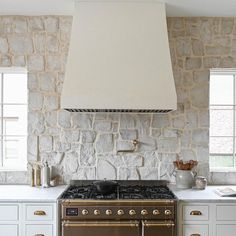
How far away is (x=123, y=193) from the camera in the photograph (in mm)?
3207

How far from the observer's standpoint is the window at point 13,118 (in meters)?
3.73

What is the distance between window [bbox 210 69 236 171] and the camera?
377cm

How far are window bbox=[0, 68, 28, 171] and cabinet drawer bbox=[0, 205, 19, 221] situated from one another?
2.75 ft

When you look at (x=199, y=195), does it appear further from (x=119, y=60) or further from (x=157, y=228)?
(x=119, y=60)

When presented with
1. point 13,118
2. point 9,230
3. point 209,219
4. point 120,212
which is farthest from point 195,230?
point 13,118

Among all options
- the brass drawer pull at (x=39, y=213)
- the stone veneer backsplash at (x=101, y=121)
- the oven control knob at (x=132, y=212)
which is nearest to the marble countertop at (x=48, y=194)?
the brass drawer pull at (x=39, y=213)

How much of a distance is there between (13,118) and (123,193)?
61.8 inches

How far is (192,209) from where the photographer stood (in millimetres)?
2943

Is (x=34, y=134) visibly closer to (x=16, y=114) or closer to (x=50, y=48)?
(x=16, y=114)

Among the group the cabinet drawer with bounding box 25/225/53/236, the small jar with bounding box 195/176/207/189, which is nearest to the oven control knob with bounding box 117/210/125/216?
the cabinet drawer with bounding box 25/225/53/236

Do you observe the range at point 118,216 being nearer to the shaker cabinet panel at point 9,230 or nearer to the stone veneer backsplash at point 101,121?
the shaker cabinet panel at point 9,230

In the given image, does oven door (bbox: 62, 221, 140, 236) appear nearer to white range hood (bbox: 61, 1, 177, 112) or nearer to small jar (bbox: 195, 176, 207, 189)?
small jar (bbox: 195, 176, 207, 189)

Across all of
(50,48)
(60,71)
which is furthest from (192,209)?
(50,48)

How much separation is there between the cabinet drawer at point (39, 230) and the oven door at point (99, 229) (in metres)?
0.16
